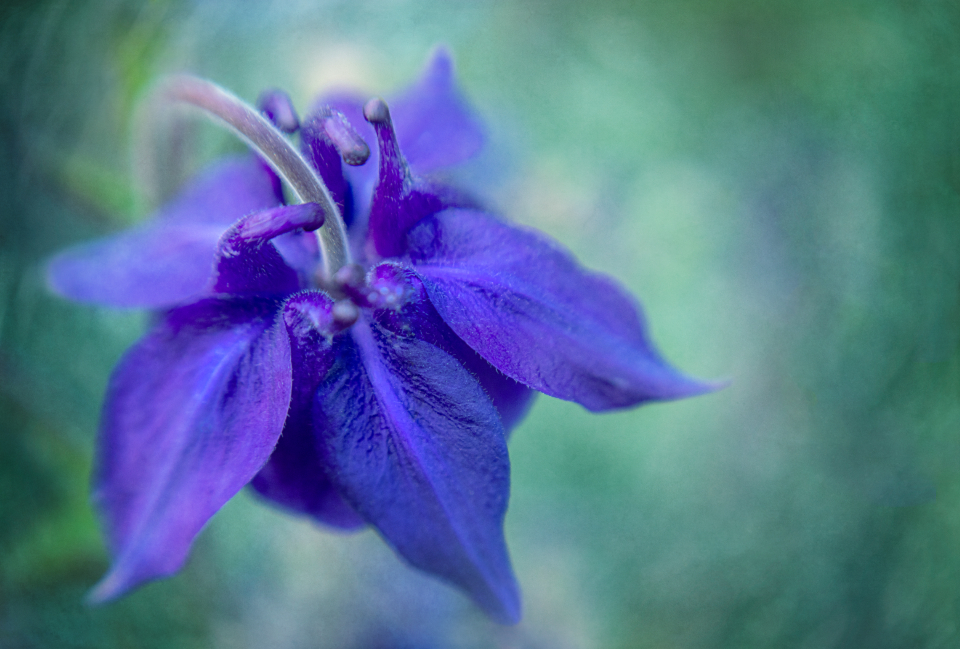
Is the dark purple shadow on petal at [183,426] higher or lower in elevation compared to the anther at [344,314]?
lower

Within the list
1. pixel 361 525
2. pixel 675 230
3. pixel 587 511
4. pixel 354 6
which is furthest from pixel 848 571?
pixel 354 6

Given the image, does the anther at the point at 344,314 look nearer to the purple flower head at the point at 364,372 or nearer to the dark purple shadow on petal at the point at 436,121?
the purple flower head at the point at 364,372

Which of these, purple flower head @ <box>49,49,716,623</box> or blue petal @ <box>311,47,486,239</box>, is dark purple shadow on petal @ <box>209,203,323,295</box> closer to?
purple flower head @ <box>49,49,716,623</box>

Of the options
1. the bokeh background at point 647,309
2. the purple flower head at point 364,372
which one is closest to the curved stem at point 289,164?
the purple flower head at point 364,372

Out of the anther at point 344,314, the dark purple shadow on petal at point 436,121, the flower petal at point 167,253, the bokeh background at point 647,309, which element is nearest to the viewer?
the anther at point 344,314

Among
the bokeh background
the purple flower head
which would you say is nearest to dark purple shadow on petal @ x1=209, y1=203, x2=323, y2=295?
the purple flower head

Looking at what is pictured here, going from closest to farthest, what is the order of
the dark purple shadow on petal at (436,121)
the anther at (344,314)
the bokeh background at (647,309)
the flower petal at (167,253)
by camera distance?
the anther at (344,314), the flower petal at (167,253), the dark purple shadow on petal at (436,121), the bokeh background at (647,309)

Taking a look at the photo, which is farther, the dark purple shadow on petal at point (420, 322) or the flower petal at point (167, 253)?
the flower petal at point (167, 253)

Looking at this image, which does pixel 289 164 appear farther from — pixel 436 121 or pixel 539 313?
pixel 436 121
